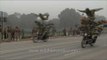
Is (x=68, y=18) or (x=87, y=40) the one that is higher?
(x=87, y=40)

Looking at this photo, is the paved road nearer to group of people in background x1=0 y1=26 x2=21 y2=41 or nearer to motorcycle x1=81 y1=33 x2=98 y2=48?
motorcycle x1=81 y1=33 x2=98 y2=48

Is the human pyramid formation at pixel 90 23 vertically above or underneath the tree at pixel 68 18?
above

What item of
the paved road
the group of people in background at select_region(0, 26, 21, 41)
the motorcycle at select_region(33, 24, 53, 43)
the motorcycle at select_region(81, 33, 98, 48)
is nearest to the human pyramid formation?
the motorcycle at select_region(81, 33, 98, 48)

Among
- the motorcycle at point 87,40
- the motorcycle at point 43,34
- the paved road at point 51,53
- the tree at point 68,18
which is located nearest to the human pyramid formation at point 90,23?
the motorcycle at point 87,40

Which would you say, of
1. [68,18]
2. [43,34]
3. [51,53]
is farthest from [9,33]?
[68,18]

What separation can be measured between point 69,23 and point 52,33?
41.0 meters

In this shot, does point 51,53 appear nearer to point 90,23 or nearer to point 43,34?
point 90,23

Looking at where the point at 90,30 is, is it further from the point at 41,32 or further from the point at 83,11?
the point at 41,32

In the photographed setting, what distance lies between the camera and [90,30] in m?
21.8

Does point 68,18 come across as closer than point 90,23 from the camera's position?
No

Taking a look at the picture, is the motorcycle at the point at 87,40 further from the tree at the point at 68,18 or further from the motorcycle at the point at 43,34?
the tree at the point at 68,18

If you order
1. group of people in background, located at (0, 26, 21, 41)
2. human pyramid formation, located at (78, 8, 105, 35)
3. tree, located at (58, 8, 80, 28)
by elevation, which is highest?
human pyramid formation, located at (78, 8, 105, 35)

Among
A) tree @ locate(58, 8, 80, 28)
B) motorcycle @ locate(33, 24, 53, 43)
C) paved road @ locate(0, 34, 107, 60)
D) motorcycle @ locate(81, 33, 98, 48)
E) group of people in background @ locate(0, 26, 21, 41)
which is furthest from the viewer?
tree @ locate(58, 8, 80, 28)

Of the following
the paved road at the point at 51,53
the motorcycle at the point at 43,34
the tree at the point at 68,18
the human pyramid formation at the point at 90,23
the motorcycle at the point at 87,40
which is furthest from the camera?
the tree at the point at 68,18
